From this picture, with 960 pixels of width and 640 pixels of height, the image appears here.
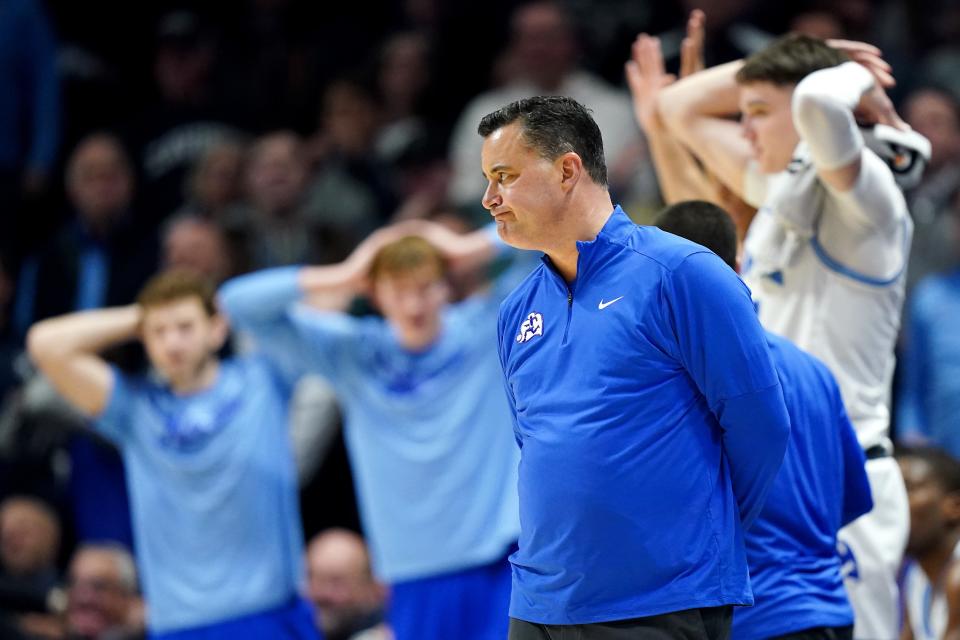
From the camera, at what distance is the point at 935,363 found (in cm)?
767

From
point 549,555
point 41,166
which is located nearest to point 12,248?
point 41,166

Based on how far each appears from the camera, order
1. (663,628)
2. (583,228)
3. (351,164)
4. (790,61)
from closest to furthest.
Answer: (663,628)
(583,228)
(790,61)
(351,164)

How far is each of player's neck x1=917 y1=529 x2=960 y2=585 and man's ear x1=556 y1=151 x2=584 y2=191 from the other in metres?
2.64

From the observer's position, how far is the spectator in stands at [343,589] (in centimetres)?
767

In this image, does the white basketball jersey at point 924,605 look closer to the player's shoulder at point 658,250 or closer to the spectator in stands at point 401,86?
the player's shoulder at point 658,250

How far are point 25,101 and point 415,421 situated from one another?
445 centimetres

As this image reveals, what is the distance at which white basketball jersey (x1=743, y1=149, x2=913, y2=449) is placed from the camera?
4828mm

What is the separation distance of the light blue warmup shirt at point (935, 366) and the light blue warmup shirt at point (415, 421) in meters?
2.00

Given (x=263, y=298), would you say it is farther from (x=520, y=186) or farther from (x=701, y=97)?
(x=520, y=186)

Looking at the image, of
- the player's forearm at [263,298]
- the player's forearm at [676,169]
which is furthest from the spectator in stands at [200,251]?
the player's forearm at [676,169]

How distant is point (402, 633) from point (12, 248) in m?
4.18

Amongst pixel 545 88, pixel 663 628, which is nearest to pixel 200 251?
pixel 545 88

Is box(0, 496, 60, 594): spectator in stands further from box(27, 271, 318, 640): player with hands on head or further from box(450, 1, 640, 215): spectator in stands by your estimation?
box(450, 1, 640, 215): spectator in stands

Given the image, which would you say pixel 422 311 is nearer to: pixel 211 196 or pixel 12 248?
pixel 211 196
